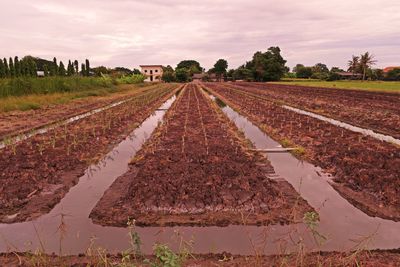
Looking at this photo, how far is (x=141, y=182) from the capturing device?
18.7 feet

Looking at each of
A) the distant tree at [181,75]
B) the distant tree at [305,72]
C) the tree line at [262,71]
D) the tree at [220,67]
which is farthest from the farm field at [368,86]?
the tree at [220,67]

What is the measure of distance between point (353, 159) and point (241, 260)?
4.78 metres

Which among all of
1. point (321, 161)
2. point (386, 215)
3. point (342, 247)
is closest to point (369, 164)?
point (321, 161)

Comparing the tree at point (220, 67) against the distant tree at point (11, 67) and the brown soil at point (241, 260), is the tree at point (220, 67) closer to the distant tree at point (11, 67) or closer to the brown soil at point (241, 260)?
the distant tree at point (11, 67)

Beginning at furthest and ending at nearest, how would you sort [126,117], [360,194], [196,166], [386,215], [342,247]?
1. [126,117]
2. [196,166]
3. [360,194]
4. [386,215]
5. [342,247]

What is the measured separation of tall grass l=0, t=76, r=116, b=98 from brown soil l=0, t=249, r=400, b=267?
17681 millimetres

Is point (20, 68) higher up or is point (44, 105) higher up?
point (20, 68)

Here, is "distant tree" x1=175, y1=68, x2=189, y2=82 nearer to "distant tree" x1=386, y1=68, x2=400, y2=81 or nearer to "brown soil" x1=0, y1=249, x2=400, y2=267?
"distant tree" x1=386, y1=68, x2=400, y2=81

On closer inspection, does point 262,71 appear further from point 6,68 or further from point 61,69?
point 6,68

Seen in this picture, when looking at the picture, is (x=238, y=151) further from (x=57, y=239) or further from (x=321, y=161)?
(x=57, y=239)

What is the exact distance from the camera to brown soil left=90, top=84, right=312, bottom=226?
4535 millimetres

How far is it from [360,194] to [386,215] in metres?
0.77

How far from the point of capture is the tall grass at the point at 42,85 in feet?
61.5

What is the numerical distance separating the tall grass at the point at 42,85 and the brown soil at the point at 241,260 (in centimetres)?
1768
